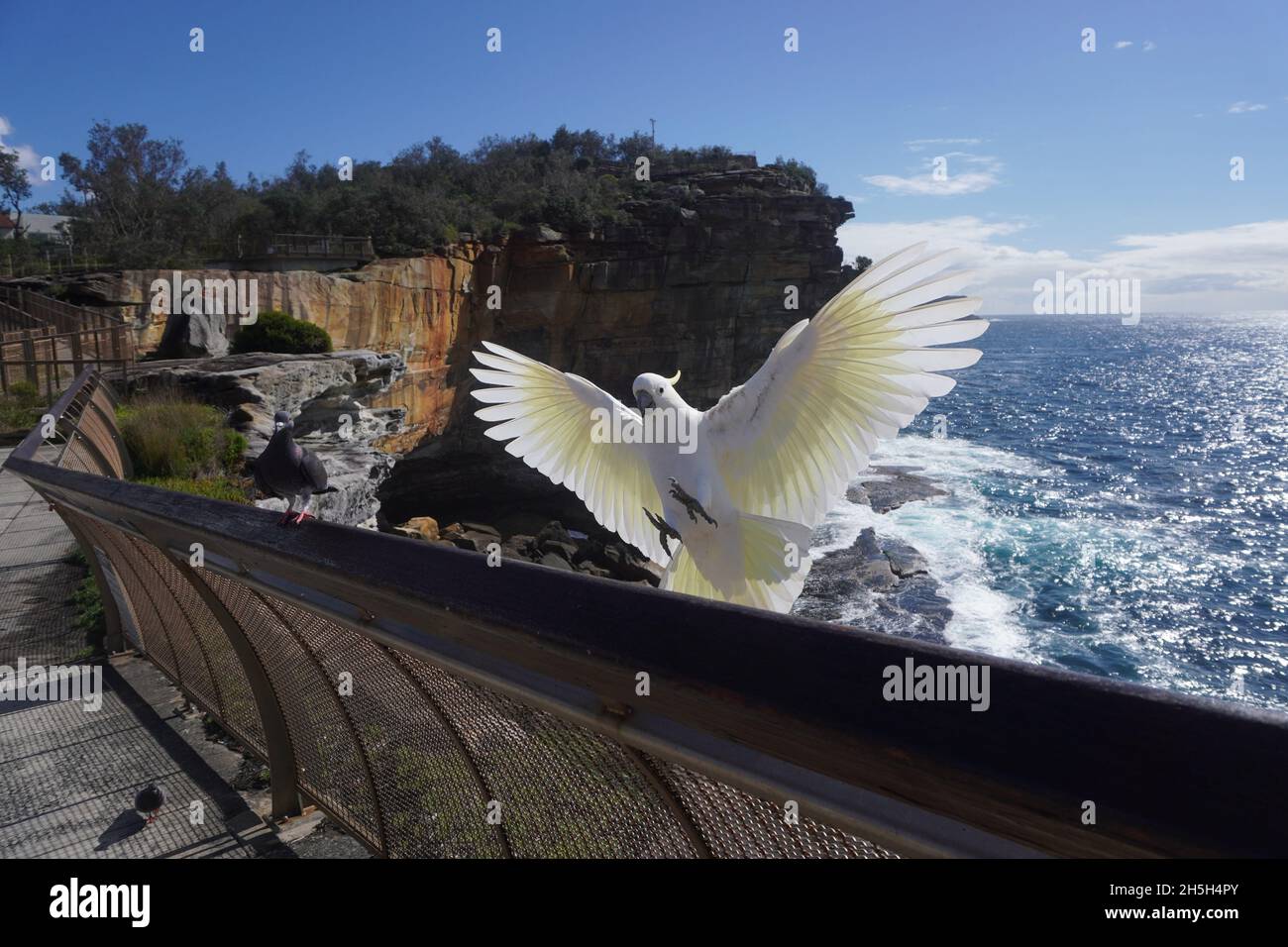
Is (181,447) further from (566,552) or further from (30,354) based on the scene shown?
(566,552)

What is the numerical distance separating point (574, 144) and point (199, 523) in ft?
145

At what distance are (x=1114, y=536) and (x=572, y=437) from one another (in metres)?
23.6

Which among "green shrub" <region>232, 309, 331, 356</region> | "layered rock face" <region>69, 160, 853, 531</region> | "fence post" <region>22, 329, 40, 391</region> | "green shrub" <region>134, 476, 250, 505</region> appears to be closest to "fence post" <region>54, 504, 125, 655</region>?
"green shrub" <region>134, 476, 250, 505</region>

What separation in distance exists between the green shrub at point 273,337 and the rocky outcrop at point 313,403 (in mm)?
1251

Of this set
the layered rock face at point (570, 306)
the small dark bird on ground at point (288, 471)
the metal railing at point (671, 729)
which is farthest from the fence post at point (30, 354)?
the metal railing at point (671, 729)

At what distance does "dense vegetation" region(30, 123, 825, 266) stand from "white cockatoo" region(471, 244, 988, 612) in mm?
22344

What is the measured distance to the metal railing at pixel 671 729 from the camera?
0.63 m

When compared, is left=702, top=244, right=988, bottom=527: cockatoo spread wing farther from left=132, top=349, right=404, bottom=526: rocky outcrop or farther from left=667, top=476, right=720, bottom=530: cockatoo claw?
left=132, top=349, right=404, bottom=526: rocky outcrop

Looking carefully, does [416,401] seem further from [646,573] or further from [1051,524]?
[1051,524]

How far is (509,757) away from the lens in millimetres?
1629

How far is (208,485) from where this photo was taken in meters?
8.06

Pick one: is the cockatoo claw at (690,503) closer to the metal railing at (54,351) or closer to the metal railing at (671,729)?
the metal railing at (671,729)

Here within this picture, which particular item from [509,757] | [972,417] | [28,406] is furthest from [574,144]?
[509,757]
